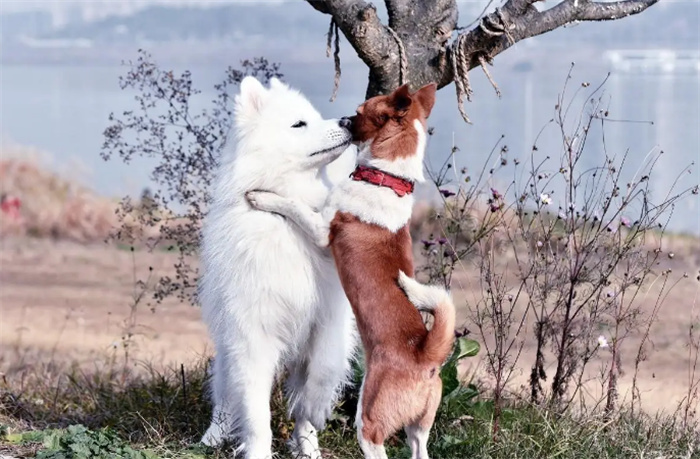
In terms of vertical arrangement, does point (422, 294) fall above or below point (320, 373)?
above

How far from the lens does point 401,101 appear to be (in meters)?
4.18

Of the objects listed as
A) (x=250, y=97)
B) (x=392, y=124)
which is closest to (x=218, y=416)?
(x=250, y=97)

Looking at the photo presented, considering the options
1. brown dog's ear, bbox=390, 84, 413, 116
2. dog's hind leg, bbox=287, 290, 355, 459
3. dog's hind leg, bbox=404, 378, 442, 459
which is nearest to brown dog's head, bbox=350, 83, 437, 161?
brown dog's ear, bbox=390, 84, 413, 116

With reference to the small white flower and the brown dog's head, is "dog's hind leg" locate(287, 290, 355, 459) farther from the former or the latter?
the small white flower

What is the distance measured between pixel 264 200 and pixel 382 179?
62 centimetres

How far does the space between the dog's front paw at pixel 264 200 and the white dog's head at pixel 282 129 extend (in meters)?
0.14

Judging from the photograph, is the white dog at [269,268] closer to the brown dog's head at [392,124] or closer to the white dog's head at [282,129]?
the white dog's head at [282,129]

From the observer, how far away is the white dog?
4.49m

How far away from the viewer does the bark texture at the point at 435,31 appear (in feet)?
16.6

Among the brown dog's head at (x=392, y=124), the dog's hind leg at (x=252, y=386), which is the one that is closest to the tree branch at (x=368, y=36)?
the brown dog's head at (x=392, y=124)

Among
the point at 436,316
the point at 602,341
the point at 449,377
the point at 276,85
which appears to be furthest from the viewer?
the point at 449,377

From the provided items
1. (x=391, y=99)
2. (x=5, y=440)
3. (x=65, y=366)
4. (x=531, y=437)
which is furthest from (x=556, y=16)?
(x=65, y=366)

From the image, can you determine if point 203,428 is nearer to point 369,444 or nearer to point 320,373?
point 320,373

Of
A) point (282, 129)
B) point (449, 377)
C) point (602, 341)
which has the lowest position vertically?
point (449, 377)
